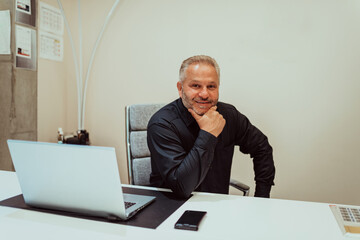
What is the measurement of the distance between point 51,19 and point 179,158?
2157 millimetres

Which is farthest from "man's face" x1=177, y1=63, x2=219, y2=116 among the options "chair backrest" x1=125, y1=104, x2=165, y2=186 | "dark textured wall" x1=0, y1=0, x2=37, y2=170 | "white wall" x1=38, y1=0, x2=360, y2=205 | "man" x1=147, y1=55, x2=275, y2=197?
"dark textured wall" x1=0, y1=0, x2=37, y2=170

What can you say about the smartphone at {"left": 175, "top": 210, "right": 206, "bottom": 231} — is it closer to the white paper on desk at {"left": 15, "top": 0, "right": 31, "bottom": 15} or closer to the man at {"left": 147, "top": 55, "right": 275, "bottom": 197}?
the man at {"left": 147, "top": 55, "right": 275, "bottom": 197}

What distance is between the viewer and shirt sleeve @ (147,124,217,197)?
125 cm

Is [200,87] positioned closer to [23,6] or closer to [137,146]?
[137,146]

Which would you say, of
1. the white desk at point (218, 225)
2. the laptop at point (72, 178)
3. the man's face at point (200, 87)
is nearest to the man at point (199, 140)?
the man's face at point (200, 87)

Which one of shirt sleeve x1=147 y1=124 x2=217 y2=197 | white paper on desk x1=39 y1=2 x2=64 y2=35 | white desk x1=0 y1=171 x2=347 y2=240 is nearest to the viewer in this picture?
white desk x1=0 y1=171 x2=347 y2=240

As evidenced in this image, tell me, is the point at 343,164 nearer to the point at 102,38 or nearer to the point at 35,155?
the point at 35,155

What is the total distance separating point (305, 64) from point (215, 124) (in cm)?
127

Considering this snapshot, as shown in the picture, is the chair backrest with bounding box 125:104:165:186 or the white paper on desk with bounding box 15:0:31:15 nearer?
the chair backrest with bounding box 125:104:165:186

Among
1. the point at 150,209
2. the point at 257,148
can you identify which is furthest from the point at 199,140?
the point at 257,148

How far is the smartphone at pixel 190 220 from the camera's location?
933mm

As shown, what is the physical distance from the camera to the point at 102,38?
291cm

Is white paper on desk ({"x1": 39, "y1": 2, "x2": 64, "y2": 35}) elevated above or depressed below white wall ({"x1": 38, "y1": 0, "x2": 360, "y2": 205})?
above

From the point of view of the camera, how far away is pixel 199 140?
134 cm
